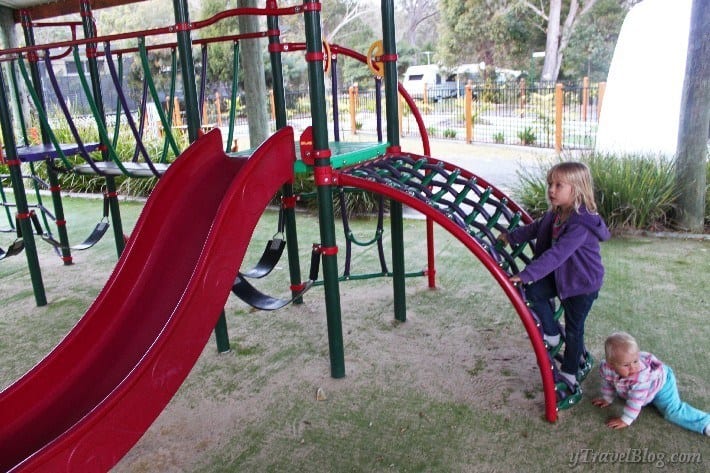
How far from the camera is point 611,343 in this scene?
260cm

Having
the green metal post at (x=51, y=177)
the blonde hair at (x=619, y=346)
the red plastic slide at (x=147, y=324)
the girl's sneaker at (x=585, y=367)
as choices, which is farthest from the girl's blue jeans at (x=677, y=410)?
the green metal post at (x=51, y=177)

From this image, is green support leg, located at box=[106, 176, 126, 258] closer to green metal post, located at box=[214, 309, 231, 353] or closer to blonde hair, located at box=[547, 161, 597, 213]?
green metal post, located at box=[214, 309, 231, 353]

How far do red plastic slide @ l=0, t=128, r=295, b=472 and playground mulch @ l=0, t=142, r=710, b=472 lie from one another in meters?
0.42

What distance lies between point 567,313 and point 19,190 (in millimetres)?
3690

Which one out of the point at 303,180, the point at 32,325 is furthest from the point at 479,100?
the point at 32,325

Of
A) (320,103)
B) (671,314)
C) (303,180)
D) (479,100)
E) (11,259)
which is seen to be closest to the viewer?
(320,103)

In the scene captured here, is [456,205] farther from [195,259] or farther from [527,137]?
[527,137]

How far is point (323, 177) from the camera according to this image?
2.94 metres

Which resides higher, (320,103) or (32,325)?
(320,103)

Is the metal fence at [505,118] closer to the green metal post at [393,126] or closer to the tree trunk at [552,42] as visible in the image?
the tree trunk at [552,42]

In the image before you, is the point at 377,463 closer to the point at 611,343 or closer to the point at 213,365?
the point at 611,343

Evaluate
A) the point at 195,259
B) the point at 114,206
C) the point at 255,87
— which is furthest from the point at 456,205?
the point at 255,87

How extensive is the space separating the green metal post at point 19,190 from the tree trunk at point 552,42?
25268mm

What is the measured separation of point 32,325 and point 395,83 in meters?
2.91
